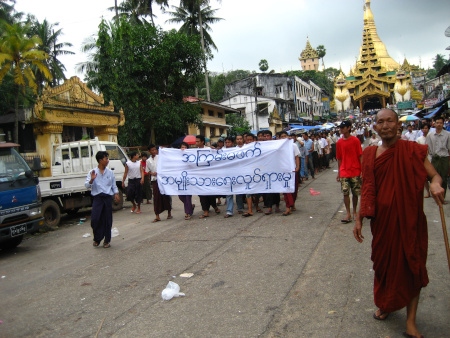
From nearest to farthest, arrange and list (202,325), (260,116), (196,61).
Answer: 1. (202,325)
2. (196,61)
3. (260,116)

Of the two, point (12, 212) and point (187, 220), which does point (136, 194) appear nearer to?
point (187, 220)

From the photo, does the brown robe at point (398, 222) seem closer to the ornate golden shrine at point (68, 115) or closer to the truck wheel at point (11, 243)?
the truck wheel at point (11, 243)

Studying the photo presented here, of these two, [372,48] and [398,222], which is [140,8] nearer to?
[398,222]

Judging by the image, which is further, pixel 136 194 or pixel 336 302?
pixel 136 194

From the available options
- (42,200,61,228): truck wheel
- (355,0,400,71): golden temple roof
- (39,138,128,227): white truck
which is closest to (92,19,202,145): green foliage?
(39,138,128,227): white truck

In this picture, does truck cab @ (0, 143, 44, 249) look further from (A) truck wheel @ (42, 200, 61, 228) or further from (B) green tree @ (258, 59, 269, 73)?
(B) green tree @ (258, 59, 269, 73)

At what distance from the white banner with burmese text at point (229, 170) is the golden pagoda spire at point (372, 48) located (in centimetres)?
7669

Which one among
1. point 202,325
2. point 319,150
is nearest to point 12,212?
point 202,325

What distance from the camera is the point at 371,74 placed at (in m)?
76.1

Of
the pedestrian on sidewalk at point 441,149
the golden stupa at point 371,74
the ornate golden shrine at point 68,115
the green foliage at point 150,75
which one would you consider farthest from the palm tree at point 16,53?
the golden stupa at point 371,74

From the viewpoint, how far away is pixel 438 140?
8773mm

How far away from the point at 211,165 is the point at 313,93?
2507 inches

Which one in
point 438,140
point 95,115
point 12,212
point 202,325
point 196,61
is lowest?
point 202,325

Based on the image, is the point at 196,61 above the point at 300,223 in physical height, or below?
above
